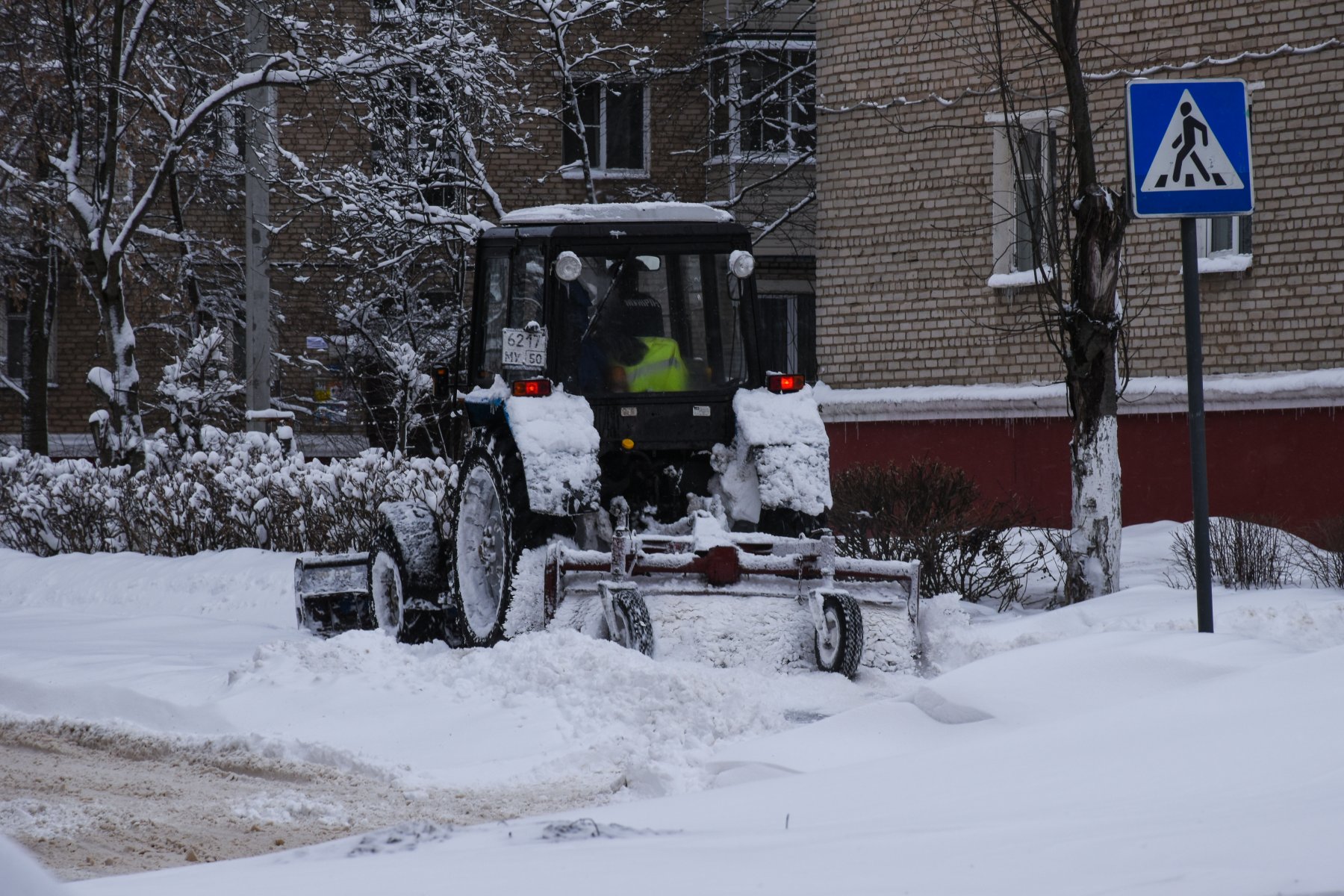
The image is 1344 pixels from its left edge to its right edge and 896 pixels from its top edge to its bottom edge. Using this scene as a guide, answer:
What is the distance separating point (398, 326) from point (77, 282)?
6667mm

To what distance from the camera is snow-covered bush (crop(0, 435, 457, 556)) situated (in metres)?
12.7

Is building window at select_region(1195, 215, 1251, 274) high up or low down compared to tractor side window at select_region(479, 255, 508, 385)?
up

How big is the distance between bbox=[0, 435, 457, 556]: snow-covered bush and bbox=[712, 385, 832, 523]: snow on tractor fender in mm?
4279

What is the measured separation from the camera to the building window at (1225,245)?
13.0 meters

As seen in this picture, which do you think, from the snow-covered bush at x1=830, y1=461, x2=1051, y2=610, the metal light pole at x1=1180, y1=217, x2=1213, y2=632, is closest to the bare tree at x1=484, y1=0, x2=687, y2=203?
the snow-covered bush at x1=830, y1=461, x2=1051, y2=610

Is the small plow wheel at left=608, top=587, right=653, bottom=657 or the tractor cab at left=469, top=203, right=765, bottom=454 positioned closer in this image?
the small plow wheel at left=608, top=587, right=653, bottom=657

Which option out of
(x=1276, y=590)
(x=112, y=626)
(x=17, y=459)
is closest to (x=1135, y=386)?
(x=1276, y=590)

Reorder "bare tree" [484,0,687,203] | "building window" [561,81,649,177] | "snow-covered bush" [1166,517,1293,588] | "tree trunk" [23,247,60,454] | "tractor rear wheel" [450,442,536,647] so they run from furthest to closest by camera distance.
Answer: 1. "building window" [561,81,649,177]
2. "tree trunk" [23,247,60,454]
3. "bare tree" [484,0,687,203]
4. "snow-covered bush" [1166,517,1293,588]
5. "tractor rear wheel" [450,442,536,647]

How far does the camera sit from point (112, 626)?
972 centimetres

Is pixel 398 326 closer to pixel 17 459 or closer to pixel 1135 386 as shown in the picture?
pixel 17 459

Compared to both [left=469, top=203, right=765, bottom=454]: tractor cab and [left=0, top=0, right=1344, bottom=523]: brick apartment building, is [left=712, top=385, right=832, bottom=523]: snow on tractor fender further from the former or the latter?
[left=0, top=0, right=1344, bottom=523]: brick apartment building

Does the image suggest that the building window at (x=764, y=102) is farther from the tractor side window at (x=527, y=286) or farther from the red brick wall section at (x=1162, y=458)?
the tractor side window at (x=527, y=286)

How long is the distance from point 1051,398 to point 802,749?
910 centimetres

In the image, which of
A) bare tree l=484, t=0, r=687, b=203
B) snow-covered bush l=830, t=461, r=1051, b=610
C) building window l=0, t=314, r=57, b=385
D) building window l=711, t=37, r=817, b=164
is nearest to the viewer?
snow-covered bush l=830, t=461, r=1051, b=610
